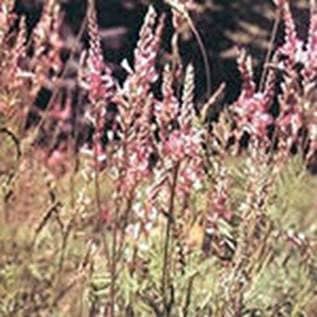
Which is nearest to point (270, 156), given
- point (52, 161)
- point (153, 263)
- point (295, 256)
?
point (153, 263)

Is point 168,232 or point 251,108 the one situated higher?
point 251,108

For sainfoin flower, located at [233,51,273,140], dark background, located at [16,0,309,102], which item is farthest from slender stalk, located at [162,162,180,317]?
dark background, located at [16,0,309,102]

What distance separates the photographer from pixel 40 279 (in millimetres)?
4043

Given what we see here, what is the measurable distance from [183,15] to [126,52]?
19.0 ft

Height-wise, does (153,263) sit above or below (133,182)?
below

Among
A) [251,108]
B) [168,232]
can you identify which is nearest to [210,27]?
[251,108]

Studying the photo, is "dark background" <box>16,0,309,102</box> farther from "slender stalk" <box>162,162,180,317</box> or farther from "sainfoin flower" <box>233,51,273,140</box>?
"slender stalk" <box>162,162,180,317</box>

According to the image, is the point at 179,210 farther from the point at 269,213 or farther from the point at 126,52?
the point at 126,52

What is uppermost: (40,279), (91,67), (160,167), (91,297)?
(91,67)

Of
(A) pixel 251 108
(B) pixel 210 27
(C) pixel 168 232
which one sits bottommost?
(B) pixel 210 27

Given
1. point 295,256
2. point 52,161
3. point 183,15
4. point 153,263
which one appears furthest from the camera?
point 52,161

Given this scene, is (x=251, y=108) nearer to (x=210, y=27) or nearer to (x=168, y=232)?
(x=168, y=232)

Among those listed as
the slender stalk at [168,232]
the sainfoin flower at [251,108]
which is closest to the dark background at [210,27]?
the sainfoin flower at [251,108]

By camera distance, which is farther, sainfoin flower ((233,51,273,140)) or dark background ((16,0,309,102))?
dark background ((16,0,309,102))
